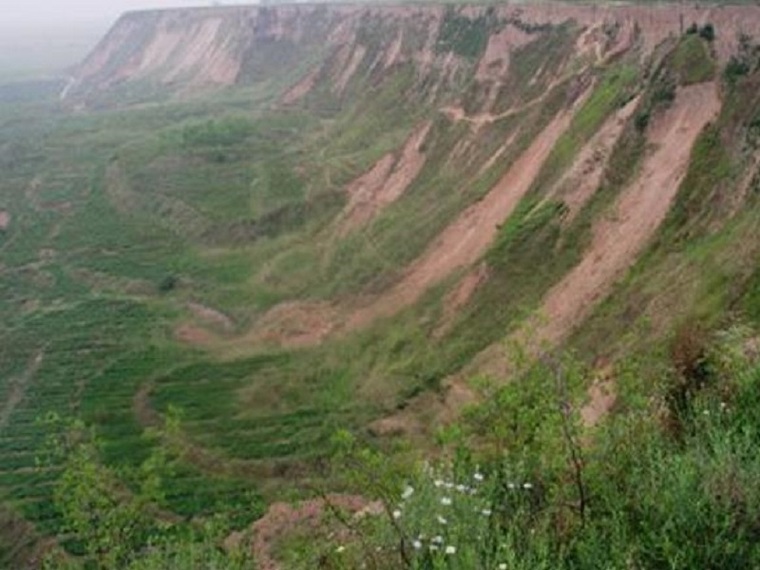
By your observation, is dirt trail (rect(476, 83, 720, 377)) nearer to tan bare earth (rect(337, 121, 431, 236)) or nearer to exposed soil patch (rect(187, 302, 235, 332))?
exposed soil patch (rect(187, 302, 235, 332))

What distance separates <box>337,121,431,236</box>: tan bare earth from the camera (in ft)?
222

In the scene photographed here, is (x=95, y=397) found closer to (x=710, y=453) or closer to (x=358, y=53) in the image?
(x=710, y=453)

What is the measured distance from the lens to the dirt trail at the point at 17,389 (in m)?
48.7

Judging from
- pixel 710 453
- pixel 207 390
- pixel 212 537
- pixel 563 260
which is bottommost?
pixel 207 390

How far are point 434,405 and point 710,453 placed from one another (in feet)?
89.6

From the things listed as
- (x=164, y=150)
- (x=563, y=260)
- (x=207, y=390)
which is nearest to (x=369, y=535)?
(x=563, y=260)

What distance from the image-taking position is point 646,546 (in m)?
13.1

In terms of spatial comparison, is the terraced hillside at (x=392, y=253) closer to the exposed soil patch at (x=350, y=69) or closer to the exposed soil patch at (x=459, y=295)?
the exposed soil patch at (x=459, y=295)

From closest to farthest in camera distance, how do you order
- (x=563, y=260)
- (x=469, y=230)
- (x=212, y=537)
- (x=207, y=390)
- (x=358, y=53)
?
(x=212, y=537)
(x=563, y=260)
(x=207, y=390)
(x=469, y=230)
(x=358, y=53)

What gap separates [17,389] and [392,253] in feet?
68.8

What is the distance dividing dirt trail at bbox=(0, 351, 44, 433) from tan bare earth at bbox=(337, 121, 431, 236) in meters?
20.8

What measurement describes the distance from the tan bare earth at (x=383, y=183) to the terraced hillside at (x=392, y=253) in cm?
25

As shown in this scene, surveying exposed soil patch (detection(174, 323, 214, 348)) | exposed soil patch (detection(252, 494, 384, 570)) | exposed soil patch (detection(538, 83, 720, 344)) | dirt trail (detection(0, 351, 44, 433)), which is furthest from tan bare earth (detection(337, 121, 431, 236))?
exposed soil patch (detection(252, 494, 384, 570))

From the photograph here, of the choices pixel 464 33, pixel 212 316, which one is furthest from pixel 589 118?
pixel 464 33
